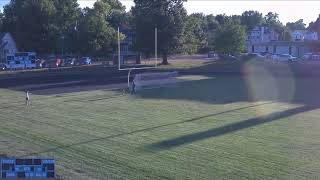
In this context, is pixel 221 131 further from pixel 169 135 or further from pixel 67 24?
pixel 67 24

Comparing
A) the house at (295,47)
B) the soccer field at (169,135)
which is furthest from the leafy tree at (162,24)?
the soccer field at (169,135)

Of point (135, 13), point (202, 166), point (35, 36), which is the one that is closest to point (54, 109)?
point (202, 166)

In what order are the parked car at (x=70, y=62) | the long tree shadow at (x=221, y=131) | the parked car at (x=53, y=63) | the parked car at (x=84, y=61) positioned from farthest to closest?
the parked car at (x=84, y=61) < the parked car at (x=70, y=62) < the parked car at (x=53, y=63) < the long tree shadow at (x=221, y=131)

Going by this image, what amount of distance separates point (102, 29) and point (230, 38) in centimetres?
1806

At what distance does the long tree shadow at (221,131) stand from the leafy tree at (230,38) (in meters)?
54.0

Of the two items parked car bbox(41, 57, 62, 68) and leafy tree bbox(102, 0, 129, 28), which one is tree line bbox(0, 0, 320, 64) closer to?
parked car bbox(41, 57, 62, 68)

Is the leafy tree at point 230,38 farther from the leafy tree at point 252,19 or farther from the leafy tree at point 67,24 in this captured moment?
the leafy tree at point 252,19

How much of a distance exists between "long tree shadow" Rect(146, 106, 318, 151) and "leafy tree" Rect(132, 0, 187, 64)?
49.0 meters

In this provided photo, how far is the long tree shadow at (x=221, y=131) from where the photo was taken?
666 inches

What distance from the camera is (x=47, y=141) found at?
17.5 meters

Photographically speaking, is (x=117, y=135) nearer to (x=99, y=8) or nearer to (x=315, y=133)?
(x=315, y=133)

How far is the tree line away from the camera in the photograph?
245 ft

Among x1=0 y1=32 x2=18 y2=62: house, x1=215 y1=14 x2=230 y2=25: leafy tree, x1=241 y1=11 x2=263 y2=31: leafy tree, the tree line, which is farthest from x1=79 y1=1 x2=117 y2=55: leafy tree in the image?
x1=241 y1=11 x2=263 y2=31: leafy tree

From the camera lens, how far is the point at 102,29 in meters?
83.3
